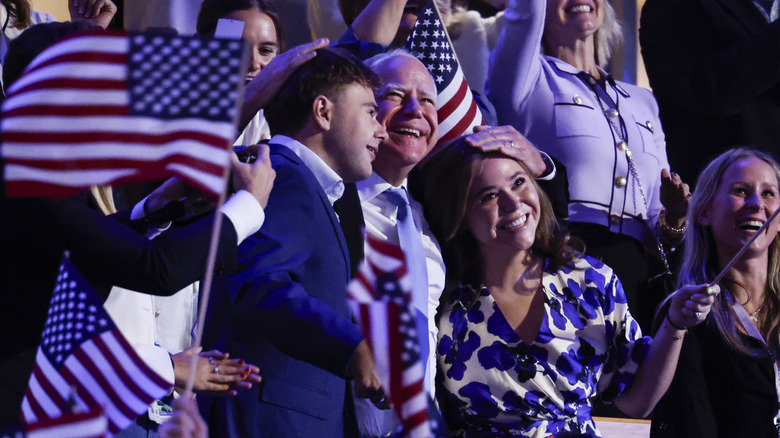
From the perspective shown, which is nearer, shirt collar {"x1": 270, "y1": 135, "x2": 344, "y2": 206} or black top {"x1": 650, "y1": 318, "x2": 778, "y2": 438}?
shirt collar {"x1": 270, "y1": 135, "x2": 344, "y2": 206}

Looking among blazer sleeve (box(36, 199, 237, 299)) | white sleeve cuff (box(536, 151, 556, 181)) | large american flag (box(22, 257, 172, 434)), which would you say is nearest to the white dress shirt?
white sleeve cuff (box(536, 151, 556, 181))

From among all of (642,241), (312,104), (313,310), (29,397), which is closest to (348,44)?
(312,104)

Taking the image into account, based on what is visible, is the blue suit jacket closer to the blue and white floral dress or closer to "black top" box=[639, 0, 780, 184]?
the blue and white floral dress

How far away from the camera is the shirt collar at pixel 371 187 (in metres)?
2.84

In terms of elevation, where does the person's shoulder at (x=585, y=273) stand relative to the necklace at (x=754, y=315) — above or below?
above

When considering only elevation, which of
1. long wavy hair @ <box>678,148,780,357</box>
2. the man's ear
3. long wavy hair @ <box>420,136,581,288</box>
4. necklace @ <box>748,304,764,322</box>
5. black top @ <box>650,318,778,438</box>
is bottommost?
black top @ <box>650,318,778,438</box>

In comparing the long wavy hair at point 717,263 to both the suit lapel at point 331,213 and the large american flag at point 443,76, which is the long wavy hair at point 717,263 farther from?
the suit lapel at point 331,213

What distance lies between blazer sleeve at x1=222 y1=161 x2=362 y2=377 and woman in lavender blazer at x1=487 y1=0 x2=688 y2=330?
4.10 feet

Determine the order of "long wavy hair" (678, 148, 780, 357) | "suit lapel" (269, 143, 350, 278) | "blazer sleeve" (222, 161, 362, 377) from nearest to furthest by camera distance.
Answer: "blazer sleeve" (222, 161, 362, 377), "suit lapel" (269, 143, 350, 278), "long wavy hair" (678, 148, 780, 357)

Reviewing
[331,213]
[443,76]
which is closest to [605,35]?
[443,76]

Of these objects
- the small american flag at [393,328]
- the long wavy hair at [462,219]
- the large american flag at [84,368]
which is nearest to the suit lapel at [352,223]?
the long wavy hair at [462,219]

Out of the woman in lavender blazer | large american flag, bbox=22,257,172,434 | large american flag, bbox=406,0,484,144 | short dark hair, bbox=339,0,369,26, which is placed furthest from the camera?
short dark hair, bbox=339,0,369,26

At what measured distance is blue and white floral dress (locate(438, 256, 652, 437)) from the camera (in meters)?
2.70

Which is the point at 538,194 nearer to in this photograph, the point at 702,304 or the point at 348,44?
the point at 702,304
